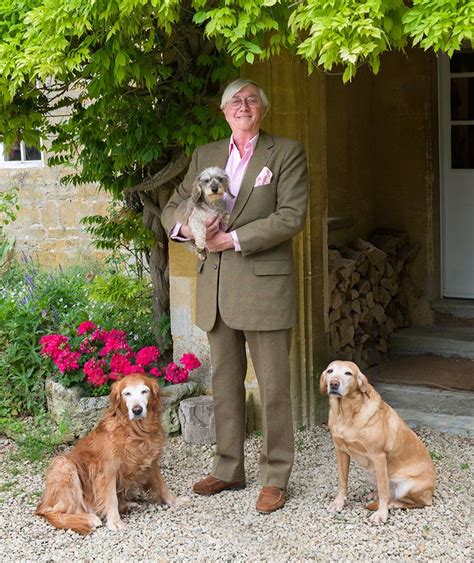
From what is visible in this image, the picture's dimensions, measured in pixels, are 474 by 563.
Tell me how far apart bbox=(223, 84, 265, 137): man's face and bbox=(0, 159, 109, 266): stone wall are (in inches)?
209

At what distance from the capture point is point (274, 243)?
470 cm

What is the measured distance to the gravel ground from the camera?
437 centimetres

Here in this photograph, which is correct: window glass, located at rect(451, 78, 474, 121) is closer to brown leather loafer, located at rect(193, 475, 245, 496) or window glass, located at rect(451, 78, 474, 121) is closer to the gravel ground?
the gravel ground

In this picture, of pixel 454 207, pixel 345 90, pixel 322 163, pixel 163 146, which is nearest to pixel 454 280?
pixel 454 207

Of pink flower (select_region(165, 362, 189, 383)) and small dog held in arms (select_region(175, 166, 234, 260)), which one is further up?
small dog held in arms (select_region(175, 166, 234, 260))

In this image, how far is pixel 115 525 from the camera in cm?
466

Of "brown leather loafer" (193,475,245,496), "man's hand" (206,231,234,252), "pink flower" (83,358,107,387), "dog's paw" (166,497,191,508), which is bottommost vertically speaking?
"dog's paw" (166,497,191,508)

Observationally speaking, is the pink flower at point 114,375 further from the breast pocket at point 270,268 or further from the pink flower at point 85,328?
the breast pocket at point 270,268

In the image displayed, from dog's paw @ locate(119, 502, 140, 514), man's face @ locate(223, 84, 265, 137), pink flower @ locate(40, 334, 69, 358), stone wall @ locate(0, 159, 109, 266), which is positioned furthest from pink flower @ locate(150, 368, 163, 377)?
stone wall @ locate(0, 159, 109, 266)

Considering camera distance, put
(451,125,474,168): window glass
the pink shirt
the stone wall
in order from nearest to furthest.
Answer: the pink shirt → (451,125,474,168): window glass → the stone wall

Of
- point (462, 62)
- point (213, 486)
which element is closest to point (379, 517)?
point (213, 486)

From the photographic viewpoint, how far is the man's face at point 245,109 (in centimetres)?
472

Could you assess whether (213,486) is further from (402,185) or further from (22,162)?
(22,162)

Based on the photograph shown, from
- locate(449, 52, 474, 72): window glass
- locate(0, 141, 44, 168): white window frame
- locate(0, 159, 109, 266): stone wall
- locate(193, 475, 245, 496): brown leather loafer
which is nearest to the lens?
locate(193, 475, 245, 496): brown leather loafer
